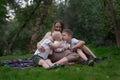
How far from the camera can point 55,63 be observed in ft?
31.0

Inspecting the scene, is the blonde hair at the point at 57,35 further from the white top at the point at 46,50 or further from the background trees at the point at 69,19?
the background trees at the point at 69,19

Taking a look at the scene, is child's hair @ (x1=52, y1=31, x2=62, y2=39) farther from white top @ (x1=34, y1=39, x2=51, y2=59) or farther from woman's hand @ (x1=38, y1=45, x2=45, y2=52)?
woman's hand @ (x1=38, y1=45, x2=45, y2=52)

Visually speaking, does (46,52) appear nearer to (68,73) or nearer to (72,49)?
(72,49)

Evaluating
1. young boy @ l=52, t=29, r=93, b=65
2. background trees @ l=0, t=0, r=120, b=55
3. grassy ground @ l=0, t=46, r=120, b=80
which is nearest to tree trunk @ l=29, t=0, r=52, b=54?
background trees @ l=0, t=0, r=120, b=55

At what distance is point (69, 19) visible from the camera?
33.7m

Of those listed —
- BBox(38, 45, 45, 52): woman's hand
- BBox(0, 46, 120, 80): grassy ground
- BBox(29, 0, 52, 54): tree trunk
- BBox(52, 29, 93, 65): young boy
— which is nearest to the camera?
BBox(0, 46, 120, 80): grassy ground

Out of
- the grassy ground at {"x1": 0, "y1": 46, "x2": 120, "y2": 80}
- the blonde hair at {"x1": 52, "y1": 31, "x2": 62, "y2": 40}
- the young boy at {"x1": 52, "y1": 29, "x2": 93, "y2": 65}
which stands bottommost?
the grassy ground at {"x1": 0, "y1": 46, "x2": 120, "y2": 80}


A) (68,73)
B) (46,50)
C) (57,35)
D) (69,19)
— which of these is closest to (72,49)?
(57,35)

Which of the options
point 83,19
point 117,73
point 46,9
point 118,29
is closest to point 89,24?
point 83,19

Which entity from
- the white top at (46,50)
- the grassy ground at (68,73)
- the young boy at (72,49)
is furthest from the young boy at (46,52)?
the grassy ground at (68,73)

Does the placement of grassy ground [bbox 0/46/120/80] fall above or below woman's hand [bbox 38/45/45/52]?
below

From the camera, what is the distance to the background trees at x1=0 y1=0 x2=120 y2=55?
59.9 feet

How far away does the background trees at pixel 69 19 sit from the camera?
18.2 meters

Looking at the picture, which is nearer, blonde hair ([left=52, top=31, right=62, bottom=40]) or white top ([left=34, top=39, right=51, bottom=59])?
white top ([left=34, top=39, right=51, bottom=59])
